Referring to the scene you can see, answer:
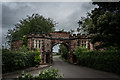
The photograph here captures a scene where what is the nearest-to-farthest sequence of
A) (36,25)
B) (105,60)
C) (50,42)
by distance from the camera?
(105,60)
(50,42)
(36,25)

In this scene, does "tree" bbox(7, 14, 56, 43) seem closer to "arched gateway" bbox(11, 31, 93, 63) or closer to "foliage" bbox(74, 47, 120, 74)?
"arched gateway" bbox(11, 31, 93, 63)

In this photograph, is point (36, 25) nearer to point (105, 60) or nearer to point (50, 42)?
point (50, 42)

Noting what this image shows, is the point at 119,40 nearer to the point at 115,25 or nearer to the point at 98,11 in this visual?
the point at 115,25

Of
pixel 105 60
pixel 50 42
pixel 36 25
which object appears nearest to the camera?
pixel 105 60

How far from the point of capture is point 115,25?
32.6 ft

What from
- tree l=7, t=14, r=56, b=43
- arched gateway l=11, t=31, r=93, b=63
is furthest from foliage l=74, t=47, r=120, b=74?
tree l=7, t=14, r=56, b=43

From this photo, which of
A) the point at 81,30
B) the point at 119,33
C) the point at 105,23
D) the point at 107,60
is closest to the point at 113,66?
the point at 107,60

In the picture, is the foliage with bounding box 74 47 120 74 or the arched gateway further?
the arched gateway

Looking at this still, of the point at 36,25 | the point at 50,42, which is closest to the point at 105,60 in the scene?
the point at 50,42

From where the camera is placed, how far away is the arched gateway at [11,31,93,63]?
83.8 ft

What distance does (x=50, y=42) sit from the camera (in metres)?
27.4

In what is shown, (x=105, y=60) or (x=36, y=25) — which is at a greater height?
(x=36, y=25)

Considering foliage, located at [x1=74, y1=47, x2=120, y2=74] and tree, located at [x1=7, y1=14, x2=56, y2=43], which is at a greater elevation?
tree, located at [x1=7, y1=14, x2=56, y2=43]

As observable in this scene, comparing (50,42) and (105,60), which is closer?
(105,60)
